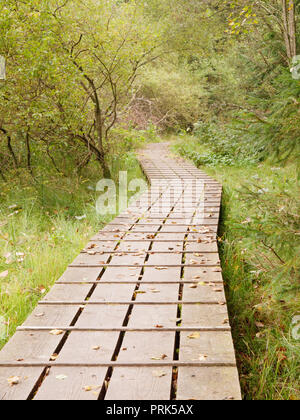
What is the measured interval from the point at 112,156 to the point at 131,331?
23.9 feet

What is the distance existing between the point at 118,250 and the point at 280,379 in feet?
6.38

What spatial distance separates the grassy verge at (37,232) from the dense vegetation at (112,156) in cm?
2

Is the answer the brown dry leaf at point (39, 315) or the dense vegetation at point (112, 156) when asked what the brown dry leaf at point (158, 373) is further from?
the brown dry leaf at point (39, 315)

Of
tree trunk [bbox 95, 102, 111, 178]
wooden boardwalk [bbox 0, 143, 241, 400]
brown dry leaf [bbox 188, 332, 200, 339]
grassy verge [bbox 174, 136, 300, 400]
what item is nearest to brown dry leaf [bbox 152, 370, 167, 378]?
wooden boardwalk [bbox 0, 143, 241, 400]

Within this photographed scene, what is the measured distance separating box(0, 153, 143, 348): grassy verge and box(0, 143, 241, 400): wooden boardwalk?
459mm

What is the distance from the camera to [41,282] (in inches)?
159

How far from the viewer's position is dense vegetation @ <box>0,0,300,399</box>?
2.67 m

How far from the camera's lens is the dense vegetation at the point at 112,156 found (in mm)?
2668

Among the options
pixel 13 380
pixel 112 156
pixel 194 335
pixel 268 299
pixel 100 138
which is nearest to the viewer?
pixel 13 380

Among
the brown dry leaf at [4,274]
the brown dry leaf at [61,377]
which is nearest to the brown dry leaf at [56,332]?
the brown dry leaf at [61,377]

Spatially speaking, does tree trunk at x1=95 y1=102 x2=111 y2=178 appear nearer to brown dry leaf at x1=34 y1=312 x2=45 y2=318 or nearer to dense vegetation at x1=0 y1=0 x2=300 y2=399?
dense vegetation at x1=0 y1=0 x2=300 y2=399

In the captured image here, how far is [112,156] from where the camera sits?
950cm

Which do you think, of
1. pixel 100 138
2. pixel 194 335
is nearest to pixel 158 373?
pixel 194 335

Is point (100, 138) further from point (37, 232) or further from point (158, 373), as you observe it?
point (158, 373)
